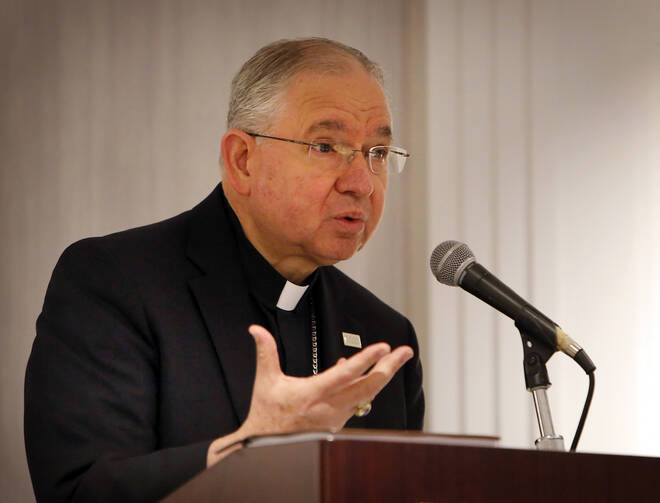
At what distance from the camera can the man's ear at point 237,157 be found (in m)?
2.61

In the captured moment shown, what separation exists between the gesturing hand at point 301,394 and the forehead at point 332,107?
3.27 feet

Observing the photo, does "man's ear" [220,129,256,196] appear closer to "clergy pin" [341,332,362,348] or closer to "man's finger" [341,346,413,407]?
"clergy pin" [341,332,362,348]

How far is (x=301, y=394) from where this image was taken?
1.61 metres

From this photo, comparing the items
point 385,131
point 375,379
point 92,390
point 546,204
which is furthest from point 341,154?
point 546,204

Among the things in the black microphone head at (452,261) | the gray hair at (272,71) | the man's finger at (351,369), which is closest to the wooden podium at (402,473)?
the man's finger at (351,369)

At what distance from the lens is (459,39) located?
14.7 ft

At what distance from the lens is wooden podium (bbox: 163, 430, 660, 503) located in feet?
4.04

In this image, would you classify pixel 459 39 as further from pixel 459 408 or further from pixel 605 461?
pixel 605 461

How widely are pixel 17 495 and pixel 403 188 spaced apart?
2.16 metres

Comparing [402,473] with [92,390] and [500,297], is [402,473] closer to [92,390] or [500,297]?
[500,297]

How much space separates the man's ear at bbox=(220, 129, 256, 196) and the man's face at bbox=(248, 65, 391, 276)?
38mm

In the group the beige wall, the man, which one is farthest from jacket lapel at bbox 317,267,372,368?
the beige wall

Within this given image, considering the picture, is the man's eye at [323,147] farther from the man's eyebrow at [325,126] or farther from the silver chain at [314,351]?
the silver chain at [314,351]

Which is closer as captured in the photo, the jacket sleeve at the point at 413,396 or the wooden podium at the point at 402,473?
the wooden podium at the point at 402,473
